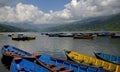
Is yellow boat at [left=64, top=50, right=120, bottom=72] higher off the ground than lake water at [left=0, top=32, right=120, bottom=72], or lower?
higher

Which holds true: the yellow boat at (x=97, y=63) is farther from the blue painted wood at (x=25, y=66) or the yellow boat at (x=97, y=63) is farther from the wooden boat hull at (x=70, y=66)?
the blue painted wood at (x=25, y=66)

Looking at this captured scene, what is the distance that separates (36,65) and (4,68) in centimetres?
1630

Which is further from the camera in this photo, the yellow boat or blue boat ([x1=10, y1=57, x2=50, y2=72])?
the yellow boat

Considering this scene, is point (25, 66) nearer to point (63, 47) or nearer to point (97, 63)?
point (97, 63)

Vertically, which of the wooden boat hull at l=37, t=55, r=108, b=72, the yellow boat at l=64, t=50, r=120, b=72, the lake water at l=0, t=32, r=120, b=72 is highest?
the wooden boat hull at l=37, t=55, r=108, b=72

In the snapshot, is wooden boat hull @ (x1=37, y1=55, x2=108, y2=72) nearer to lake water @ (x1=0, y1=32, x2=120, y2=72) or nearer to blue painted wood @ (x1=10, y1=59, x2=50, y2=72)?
blue painted wood @ (x1=10, y1=59, x2=50, y2=72)

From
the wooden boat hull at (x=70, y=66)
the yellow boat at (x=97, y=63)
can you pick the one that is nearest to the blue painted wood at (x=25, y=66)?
the wooden boat hull at (x=70, y=66)

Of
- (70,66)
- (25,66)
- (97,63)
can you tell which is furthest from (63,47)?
(25,66)

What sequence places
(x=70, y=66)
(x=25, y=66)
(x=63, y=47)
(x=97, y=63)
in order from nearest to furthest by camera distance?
(x=25, y=66)
(x=70, y=66)
(x=97, y=63)
(x=63, y=47)

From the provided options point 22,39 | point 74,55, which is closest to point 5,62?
point 74,55

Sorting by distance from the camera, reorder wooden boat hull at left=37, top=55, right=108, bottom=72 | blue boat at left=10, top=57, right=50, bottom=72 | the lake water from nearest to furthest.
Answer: blue boat at left=10, top=57, right=50, bottom=72 < wooden boat hull at left=37, top=55, right=108, bottom=72 < the lake water

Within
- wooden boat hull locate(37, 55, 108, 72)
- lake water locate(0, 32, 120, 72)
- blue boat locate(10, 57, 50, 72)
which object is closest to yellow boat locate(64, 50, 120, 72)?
wooden boat hull locate(37, 55, 108, 72)

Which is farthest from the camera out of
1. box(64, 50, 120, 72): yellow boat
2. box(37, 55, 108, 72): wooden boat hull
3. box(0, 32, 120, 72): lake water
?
box(0, 32, 120, 72): lake water

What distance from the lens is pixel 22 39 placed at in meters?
129
